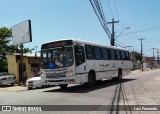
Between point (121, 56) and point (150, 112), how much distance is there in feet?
60.5

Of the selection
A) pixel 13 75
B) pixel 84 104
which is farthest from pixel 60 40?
pixel 13 75

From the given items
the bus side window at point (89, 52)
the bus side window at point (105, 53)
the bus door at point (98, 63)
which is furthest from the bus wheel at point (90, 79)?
the bus side window at point (105, 53)

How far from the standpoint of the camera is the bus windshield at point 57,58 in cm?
1914

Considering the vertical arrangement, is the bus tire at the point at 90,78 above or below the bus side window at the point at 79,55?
below

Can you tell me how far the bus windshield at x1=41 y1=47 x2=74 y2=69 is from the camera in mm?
19141

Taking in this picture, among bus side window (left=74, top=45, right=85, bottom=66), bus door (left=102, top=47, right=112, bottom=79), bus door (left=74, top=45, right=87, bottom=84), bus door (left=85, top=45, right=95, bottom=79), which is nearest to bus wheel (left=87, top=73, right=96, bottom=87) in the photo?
bus door (left=85, top=45, right=95, bottom=79)

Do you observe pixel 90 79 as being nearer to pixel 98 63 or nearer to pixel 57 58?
pixel 98 63

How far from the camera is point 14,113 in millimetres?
11148

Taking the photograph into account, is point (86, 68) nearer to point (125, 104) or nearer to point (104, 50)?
point (104, 50)

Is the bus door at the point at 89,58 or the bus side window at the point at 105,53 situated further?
the bus side window at the point at 105,53

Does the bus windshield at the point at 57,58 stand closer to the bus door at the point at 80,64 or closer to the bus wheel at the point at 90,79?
the bus door at the point at 80,64

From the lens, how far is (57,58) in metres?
19.3

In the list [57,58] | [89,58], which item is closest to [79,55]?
[57,58]

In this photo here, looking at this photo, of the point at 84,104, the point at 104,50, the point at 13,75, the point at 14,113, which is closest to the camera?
the point at 14,113
